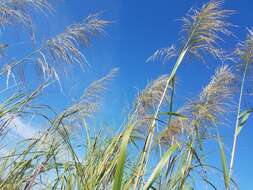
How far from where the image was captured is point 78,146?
3.40 m

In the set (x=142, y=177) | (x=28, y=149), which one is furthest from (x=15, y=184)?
(x=142, y=177)

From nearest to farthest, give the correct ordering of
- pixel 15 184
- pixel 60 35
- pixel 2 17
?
1. pixel 15 184
2. pixel 2 17
3. pixel 60 35

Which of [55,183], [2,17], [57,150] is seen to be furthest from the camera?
[2,17]

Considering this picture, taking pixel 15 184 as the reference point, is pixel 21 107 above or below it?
above

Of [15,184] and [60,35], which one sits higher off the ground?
[60,35]

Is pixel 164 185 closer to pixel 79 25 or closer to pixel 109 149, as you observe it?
pixel 109 149

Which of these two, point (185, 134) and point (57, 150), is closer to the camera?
point (57, 150)

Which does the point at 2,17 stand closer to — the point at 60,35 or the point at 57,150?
the point at 60,35

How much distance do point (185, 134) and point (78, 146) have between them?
31.9 inches

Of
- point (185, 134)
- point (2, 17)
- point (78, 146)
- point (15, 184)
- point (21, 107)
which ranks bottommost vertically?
point (15, 184)

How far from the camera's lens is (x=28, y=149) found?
2662 millimetres

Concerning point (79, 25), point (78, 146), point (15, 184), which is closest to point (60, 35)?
point (79, 25)

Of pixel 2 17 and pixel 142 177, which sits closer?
pixel 142 177

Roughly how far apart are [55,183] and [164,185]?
2.18 feet
